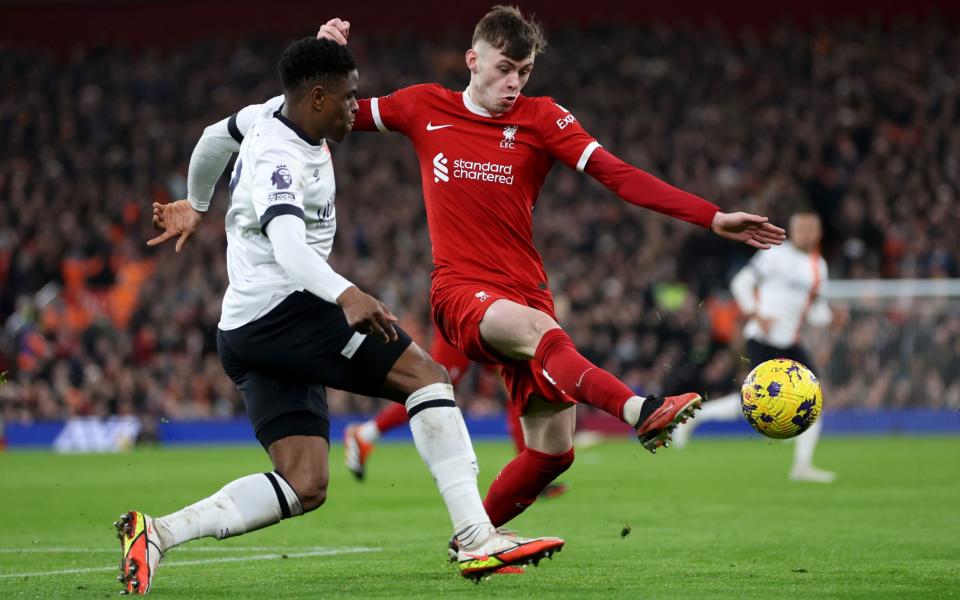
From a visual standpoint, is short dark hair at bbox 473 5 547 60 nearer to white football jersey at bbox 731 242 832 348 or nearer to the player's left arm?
the player's left arm

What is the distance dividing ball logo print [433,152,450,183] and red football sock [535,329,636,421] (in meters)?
1.05

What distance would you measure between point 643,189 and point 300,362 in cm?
166

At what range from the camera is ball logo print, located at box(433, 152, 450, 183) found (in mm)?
6375

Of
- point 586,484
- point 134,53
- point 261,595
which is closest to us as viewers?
point 261,595

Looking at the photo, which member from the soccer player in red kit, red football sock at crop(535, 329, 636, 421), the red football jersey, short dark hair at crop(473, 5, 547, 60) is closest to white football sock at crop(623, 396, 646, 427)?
red football sock at crop(535, 329, 636, 421)

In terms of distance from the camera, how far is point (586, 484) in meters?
12.3

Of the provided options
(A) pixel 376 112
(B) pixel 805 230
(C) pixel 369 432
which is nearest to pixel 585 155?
(A) pixel 376 112

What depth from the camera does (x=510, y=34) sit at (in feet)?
20.4

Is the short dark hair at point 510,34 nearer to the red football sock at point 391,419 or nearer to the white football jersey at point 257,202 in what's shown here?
the white football jersey at point 257,202

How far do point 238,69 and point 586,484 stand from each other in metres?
19.2

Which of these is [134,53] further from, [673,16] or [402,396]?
[402,396]

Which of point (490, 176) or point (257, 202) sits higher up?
point (490, 176)

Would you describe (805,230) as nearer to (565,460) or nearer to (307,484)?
(565,460)

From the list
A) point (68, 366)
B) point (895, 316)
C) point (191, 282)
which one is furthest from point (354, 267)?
point (895, 316)
